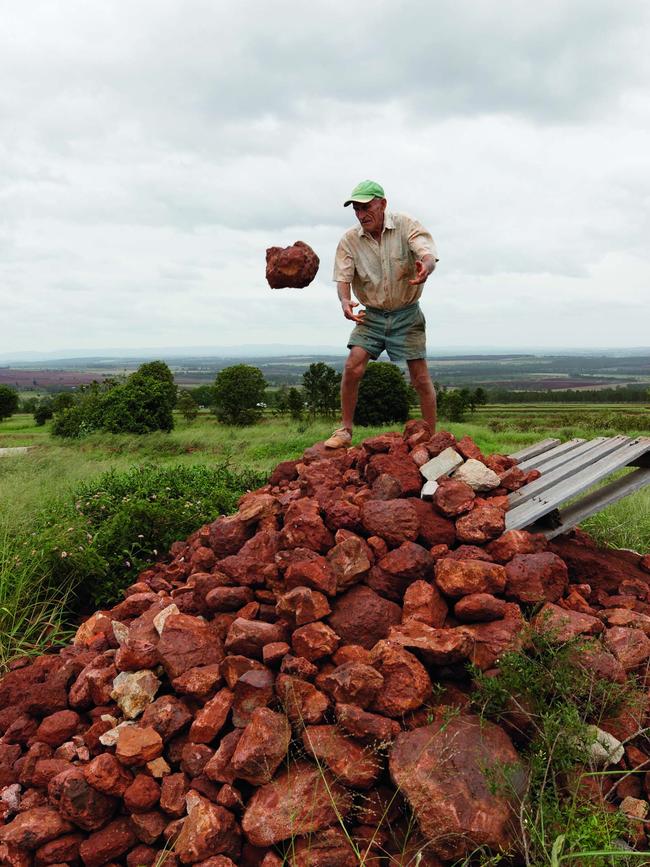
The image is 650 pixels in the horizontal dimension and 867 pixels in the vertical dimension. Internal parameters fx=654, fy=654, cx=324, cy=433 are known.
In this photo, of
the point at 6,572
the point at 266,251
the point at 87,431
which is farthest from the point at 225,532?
the point at 87,431

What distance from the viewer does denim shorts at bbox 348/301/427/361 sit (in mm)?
5457

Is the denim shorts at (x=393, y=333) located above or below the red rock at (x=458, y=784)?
above

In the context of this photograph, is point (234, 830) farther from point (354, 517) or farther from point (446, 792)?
point (354, 517)

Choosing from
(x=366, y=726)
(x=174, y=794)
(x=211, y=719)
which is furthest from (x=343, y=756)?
(x=174, y=794)

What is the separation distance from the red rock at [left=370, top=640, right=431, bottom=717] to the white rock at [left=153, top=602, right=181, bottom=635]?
4.12 feet

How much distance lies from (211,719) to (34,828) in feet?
2.78

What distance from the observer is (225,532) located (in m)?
4.21

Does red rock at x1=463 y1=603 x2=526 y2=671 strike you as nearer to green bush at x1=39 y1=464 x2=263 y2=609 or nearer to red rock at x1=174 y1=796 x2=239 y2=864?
red rock at x1=174 y1=796 x2=239 y2=864

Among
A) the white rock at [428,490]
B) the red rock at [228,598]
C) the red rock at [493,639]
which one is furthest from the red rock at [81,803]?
the white rock at [428,490]

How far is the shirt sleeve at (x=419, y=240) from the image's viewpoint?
506 centimetres

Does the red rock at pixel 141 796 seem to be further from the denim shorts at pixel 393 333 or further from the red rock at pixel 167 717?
the denim shorts at pixel 393 333

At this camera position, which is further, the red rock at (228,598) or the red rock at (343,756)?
the red rock at (228,598)

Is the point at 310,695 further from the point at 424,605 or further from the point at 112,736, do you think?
the point at 112,736

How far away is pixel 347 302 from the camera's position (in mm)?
5316
